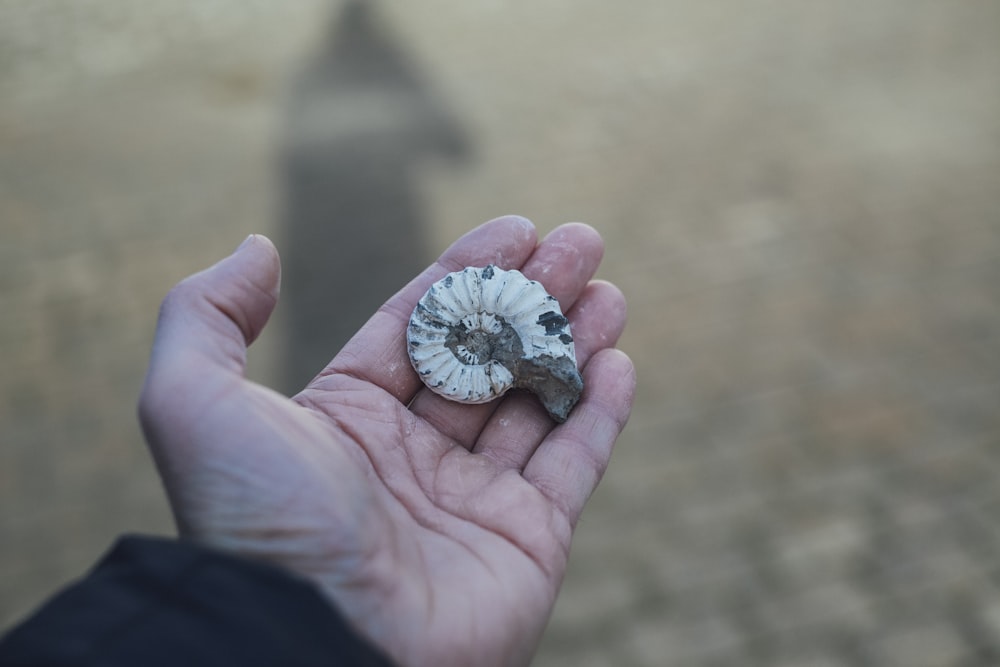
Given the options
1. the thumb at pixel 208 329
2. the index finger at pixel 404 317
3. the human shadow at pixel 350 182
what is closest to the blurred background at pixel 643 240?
the human shadow at pixel 350 182

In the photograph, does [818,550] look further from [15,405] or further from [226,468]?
[15,405]

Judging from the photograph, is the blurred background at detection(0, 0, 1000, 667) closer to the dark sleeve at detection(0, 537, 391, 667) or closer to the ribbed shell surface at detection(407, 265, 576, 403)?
the ribbed shell surface at detection(407, 265, 576, 403)

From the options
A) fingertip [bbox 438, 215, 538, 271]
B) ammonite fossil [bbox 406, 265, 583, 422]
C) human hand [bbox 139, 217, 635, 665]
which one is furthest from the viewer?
fingertip [bbox 438, 215, 538, 271]

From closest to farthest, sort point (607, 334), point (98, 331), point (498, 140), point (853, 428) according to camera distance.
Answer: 1. point (607, 334)
2. point (853, 428)
3. point (98, 331)
4. point (498, 140)

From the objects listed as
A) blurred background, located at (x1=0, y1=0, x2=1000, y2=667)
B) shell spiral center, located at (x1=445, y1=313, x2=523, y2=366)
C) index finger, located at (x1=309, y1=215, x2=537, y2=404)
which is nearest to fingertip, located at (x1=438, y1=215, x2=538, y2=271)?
index finger, located at (x1=309, y1=215, x2=537, y2=404)

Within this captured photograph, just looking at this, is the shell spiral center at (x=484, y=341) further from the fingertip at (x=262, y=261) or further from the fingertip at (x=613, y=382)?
the fingertip at (x=262, y=261)

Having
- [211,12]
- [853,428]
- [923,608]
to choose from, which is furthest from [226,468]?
[211,12]
